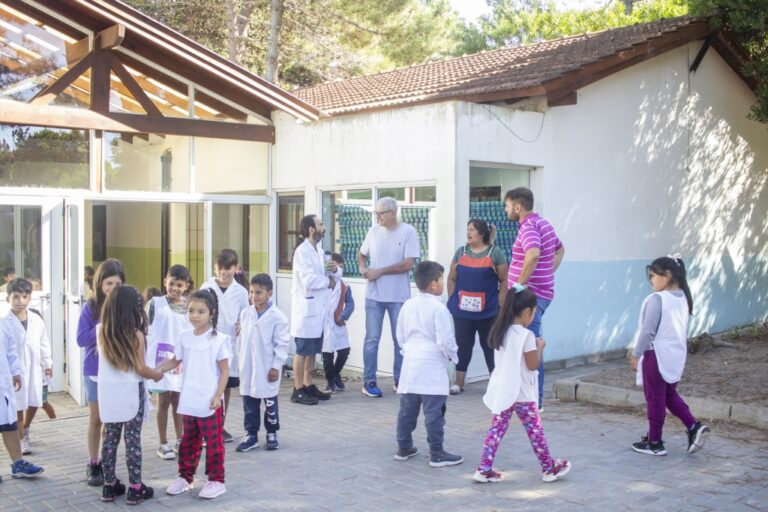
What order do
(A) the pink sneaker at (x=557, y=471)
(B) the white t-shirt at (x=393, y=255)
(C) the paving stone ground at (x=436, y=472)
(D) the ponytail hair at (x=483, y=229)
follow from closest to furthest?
(C) the paving stone ground at (x=436, y=472), (A) the pink sneaker at (x=557, y=471), (D) the ponytail hair at (x=483, y=229), (B) the white t-shirt at (x=393, y=255)

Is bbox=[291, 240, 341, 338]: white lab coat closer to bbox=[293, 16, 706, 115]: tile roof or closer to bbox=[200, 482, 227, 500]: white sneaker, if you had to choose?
bbox=[293, 16, 706, 115]: tile roof

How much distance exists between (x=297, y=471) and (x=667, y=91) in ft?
28.2

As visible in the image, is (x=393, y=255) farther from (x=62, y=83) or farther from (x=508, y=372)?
(x=62, y=83)

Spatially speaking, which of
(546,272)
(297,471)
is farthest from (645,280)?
(297,471)

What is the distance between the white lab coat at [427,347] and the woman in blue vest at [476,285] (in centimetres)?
216

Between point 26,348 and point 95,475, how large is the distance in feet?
4.67

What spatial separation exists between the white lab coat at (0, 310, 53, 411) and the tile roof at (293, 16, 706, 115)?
4.84 m

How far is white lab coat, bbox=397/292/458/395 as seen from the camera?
5.88m

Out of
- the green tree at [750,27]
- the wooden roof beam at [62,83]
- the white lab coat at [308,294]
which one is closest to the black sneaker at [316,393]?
the white lab coat at [308,294]

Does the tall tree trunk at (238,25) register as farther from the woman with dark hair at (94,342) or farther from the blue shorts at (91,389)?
the blue shorts at (91,389)

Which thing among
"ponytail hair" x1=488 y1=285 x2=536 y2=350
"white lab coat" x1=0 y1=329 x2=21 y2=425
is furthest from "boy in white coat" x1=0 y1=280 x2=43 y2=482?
"ponytail hair" x1=488 y1=285 x2=536 y2=350

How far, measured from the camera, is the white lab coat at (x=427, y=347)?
5883 mm

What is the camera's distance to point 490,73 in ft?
37.0

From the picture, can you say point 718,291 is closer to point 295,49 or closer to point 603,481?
point 603,481
